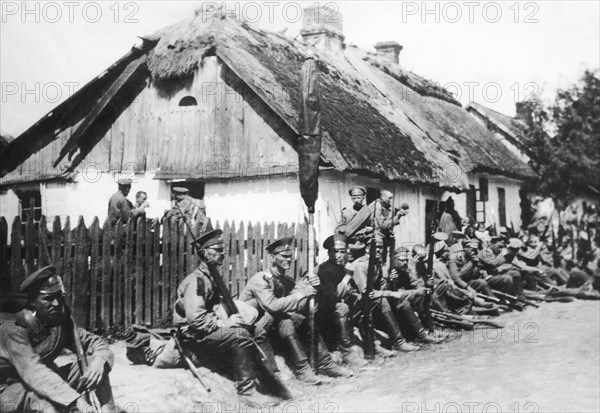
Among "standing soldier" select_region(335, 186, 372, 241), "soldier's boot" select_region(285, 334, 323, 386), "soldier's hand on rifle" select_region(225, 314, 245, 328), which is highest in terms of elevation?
"standing soldier" select_region(335, 186, 372, 241)

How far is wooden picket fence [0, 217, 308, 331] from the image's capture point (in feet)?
19.9

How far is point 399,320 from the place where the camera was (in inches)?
331

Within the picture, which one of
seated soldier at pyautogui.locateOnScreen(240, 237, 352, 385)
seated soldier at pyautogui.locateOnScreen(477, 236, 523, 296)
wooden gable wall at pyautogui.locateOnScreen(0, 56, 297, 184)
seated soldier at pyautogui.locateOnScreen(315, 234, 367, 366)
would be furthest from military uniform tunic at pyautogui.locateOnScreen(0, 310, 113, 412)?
seated soldier at pyautogui.locateOnScreen(477, 236, 523, 296)

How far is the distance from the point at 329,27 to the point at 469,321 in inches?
441

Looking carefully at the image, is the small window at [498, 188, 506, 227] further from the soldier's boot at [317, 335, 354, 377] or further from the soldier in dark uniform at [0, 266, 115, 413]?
the soldier in dark uniform at [0, 266, 115, 413]

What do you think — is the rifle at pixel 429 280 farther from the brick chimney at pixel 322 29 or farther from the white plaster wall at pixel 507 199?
the white plaster wall at pixel 507 199

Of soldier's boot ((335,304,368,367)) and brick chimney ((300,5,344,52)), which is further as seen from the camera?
brick chimney ((300,5,344,52))

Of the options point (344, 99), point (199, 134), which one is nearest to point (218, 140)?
point (199, 134)

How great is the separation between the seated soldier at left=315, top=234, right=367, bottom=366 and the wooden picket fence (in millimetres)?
1642

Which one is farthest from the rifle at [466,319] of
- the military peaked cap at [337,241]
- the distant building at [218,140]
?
the military peaked cap at [337,241]

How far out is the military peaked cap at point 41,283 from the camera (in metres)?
3.96

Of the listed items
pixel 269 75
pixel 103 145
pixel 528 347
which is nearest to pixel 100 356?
pixel 528 347

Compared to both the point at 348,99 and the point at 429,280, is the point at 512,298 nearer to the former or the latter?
the point at 429,280

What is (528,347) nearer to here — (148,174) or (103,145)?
(148,174)
